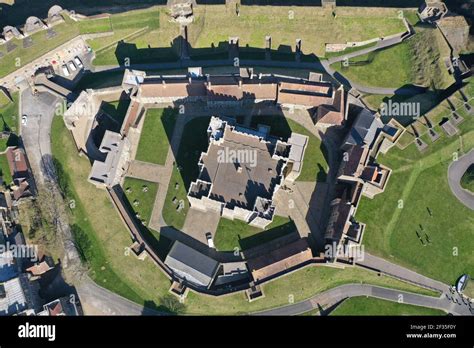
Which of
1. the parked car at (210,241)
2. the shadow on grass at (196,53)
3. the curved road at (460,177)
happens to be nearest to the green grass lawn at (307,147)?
A: the shadow on grass at (196,53)

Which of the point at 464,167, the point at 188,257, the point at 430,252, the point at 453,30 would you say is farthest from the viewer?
the point at 453,30

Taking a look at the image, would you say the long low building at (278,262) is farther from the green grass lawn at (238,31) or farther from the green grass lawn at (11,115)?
the green grass lawn at (11,115)

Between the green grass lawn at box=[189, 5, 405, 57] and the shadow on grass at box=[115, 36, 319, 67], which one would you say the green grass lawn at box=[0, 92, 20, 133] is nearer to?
the shadow on grass at box=[115, 36, 319, 67]

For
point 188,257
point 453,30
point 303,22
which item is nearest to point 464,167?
point 453,30

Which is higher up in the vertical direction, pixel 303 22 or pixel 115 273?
pixel 303 22

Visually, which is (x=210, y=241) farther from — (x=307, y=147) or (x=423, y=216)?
(x=423, y=216)

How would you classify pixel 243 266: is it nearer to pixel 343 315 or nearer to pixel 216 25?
pixel 343 315
